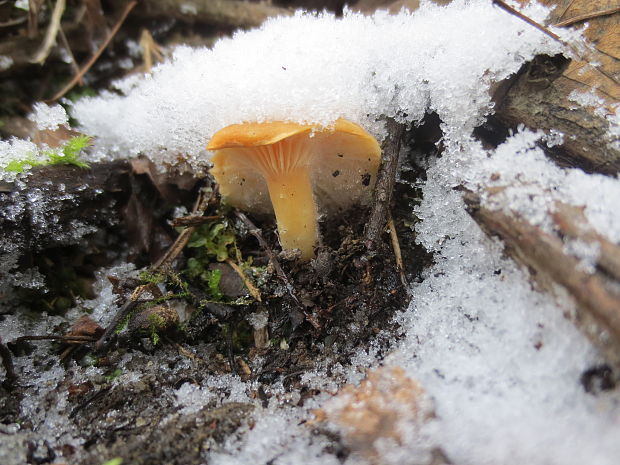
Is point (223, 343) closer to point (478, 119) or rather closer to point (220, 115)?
point (220, 115)

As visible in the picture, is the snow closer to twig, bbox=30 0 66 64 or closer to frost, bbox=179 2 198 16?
twig, bbox=30 0 66 64

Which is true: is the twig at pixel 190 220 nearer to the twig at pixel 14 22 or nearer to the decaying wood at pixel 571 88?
the decaying wood at pixel 571 88

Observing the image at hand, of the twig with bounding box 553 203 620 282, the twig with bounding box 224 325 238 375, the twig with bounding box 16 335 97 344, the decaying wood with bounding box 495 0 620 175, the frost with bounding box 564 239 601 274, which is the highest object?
the decaying wood with bounding box 495 0 620 175

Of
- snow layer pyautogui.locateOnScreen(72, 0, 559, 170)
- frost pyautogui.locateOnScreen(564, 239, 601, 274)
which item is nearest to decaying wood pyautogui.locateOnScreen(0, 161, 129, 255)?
snow layer pyautogui.locateOnScreen(72, 0, 559, 170)

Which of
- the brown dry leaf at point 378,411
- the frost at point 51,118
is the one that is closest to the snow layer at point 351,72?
the frost at point 51,118

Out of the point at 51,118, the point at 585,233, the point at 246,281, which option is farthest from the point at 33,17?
the point at 585,233

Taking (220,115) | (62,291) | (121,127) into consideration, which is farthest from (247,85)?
(62,291)

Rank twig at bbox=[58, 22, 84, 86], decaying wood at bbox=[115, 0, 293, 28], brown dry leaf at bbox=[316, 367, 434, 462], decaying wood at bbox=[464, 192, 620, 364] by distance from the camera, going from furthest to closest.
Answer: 1. decaying wood at bbox=[115, 0, 293, 28]
2. twig at bbox=[58, 22, 84, 86]
3. brown dry leaf at bbox=[316, 367, 434, 462]
4. decaying wood at bbox=[464, 192, 620, 364]
